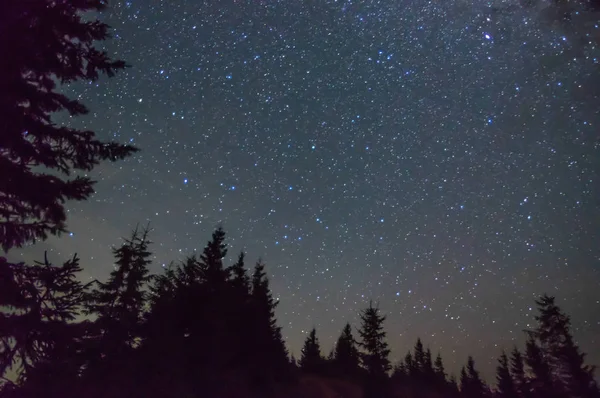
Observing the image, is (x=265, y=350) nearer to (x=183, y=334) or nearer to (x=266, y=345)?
(x=266, y=345)

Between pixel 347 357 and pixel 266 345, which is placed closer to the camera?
pixel 266 345

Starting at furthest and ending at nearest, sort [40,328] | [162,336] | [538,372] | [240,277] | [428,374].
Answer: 1. [428,374]
2. [538,372]
3. [240,277]
4. [162,336]
5. [40,328]

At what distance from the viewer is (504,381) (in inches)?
2285

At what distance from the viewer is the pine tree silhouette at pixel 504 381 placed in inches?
1941

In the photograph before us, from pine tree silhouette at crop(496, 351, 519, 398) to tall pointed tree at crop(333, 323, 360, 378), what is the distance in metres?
20.2

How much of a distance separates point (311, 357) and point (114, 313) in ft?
109

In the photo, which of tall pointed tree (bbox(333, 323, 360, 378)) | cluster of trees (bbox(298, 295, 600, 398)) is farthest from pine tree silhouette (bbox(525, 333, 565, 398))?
tall pointed tree (bbox(333, 323, 360, 378))

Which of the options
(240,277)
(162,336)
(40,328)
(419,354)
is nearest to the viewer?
(40,328)

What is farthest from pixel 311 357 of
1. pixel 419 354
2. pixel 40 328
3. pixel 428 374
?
pixel 40 328

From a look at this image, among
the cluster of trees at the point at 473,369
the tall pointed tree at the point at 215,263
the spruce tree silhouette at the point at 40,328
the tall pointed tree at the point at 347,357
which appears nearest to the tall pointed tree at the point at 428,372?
the cluster of trees at the point at 473,369

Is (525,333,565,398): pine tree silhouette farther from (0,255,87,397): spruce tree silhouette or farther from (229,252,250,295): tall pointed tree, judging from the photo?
(0,255,87,397): spruce tree silhouette

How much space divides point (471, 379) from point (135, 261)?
6653 cm

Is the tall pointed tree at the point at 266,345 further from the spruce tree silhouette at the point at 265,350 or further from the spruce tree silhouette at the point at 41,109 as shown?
the spruce tree silhouette at the point at 41,109

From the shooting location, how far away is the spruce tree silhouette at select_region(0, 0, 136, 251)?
5875mm
